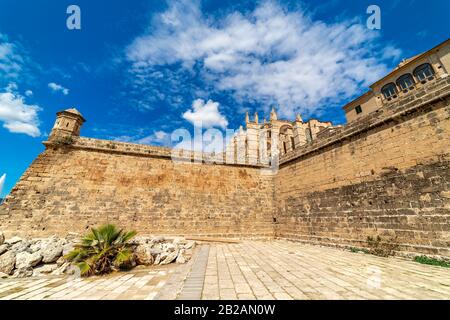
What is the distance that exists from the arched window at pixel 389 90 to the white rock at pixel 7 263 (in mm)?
27680

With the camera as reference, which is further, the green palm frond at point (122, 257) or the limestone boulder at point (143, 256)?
the limestone boulder at point (143, 256)

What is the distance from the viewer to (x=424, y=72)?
664 inches

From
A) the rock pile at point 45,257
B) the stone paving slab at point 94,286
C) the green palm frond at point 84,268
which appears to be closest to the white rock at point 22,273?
the rock pile at point 45,257

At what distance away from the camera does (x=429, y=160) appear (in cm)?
631

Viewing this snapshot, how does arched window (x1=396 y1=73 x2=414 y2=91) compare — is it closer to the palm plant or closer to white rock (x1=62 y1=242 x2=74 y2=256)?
the palm plant

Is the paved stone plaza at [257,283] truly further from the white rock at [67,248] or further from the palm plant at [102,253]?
the white rock at [67,248]

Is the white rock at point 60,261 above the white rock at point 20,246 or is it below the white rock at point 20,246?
below

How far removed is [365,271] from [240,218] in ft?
26.5

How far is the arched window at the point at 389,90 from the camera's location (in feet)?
60.7

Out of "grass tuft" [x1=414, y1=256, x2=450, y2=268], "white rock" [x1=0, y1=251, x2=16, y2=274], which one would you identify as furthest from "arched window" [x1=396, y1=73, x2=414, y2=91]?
"white rock" [x1=0, y1=251, x2=16, y2=274]

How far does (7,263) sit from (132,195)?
5.37 metres

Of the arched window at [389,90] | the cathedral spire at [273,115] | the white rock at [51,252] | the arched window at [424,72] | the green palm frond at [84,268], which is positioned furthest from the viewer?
the cathedral spire at [273,115]

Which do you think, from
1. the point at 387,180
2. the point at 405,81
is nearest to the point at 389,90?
the point at 405,81
